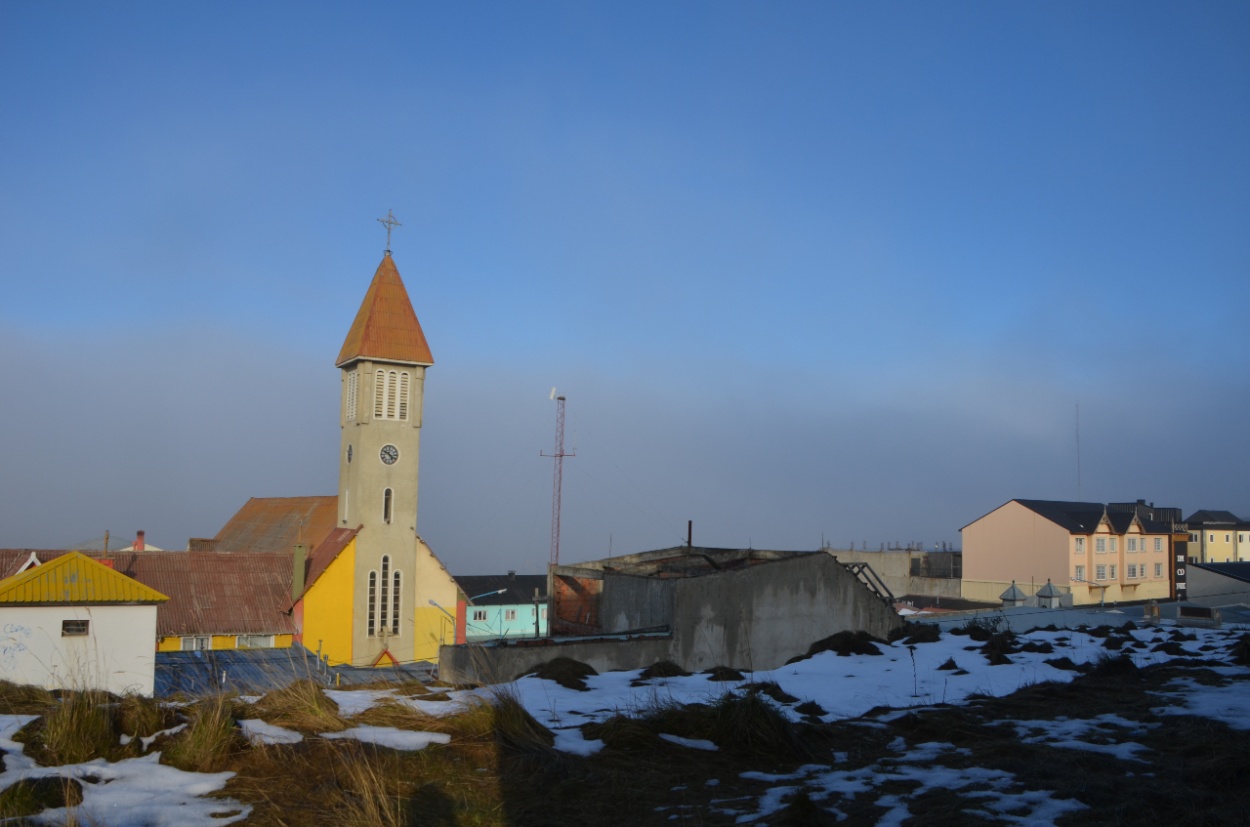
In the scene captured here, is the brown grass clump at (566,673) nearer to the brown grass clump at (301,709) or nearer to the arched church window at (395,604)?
the brown grass clump at (301,709)

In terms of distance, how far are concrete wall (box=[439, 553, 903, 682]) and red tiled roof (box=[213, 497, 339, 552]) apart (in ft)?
104

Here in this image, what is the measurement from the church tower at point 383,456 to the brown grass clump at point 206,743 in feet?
132

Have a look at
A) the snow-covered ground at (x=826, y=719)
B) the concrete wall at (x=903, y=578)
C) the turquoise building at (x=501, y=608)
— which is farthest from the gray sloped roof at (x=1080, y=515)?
the snow-covered ground at (x=826, y=719)

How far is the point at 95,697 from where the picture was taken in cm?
692

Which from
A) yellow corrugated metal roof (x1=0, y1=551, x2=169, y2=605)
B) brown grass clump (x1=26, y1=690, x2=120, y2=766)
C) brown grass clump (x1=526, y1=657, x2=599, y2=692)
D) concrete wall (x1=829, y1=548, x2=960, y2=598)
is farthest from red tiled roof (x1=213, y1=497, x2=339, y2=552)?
brown grass clump (x1=26, y1=690, x2=120, y2=766)

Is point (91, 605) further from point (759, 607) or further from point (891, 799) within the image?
point (891, 799)

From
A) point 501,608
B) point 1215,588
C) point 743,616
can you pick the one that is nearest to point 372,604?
point 501,608

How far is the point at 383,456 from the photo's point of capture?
47844 mm

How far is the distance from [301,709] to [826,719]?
4.60m

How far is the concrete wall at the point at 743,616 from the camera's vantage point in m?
19.7

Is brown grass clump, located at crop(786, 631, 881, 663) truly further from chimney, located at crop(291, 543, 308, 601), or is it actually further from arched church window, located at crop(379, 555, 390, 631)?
arched church window, located at crop(379, 555, 390, 631)

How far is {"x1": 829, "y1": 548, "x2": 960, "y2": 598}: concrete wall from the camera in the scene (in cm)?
6894

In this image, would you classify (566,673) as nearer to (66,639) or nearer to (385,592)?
(66,639)

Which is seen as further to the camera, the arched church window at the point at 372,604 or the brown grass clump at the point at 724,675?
the arched church window at the point at 372,604
